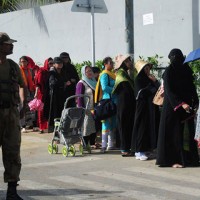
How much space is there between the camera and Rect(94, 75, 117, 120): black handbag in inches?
432

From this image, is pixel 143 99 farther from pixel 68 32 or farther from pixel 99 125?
pixel 68 32

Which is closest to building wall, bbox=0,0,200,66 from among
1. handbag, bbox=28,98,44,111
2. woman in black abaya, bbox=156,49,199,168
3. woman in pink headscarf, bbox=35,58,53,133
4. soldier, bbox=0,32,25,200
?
woman in pink headscarf, bbox=35,58,53,133

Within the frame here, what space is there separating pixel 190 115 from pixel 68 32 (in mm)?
7027

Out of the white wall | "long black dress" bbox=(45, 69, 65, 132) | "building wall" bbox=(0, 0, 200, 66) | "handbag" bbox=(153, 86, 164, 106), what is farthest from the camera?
the white wall

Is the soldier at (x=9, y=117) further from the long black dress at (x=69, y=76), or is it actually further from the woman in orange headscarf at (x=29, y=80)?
the woman in orange headscarf at (x=29, y=80)

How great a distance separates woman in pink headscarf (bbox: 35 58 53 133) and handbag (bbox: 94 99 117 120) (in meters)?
2.99

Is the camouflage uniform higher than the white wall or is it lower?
lower

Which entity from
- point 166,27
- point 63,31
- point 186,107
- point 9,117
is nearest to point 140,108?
point 186,107

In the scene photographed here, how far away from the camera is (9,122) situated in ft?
23.8

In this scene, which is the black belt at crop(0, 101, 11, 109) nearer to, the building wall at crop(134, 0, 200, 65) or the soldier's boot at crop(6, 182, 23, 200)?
the soldier's boot at crop(6, 182, 23, 200)

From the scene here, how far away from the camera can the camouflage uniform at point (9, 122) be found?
23.6ft

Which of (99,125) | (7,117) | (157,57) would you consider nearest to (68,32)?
(157,57)

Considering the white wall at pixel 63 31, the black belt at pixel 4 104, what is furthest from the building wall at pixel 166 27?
the black belt at pixel 4 104

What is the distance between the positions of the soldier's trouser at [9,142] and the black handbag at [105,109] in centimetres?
385
